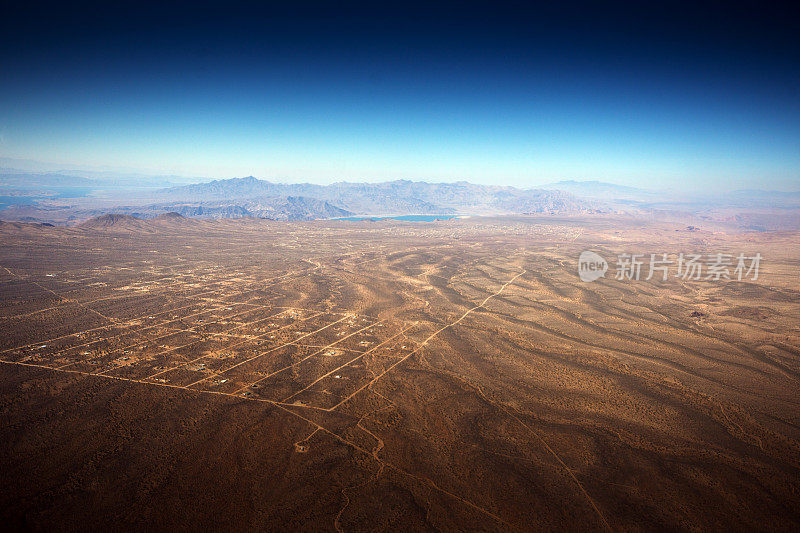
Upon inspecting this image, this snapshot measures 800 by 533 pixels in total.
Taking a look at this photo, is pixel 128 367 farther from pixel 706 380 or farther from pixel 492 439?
pixel 706 380

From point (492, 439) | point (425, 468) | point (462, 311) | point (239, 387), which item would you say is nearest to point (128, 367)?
point (239, 387)

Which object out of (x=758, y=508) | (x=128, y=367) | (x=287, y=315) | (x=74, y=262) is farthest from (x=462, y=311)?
(x=74, y=262)

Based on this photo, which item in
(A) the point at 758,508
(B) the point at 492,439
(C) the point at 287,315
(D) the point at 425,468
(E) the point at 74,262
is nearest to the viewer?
(A) the point at 758,508

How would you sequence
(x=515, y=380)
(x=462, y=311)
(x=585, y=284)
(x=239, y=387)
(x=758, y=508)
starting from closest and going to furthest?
(x=758, y=508)
(x=239, y=387)
(x=515, y=380)
(x=462, y=311)
(x=585, y=284)

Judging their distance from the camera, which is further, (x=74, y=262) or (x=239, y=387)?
(x=74, y=262)

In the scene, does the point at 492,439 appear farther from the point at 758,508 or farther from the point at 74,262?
the point at 74,262

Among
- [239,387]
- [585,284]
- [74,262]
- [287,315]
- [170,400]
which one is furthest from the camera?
[74,262]
